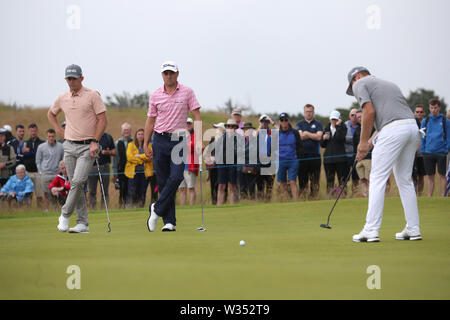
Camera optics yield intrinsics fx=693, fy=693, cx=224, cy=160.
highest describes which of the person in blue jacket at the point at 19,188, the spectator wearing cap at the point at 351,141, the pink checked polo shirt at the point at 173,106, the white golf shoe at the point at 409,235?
the pink checked polo shirt at the point at 173,106

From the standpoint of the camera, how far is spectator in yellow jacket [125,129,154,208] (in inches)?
672

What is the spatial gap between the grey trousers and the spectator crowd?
561 centimetres

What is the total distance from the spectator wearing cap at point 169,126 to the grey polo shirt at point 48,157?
7839 millimetres

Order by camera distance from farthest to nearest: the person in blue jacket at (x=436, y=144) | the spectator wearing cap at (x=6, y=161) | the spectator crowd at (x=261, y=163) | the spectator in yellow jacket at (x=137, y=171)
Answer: the spectator wearing cap at (x=6, y=161), the spectator in yellow jacket at (x=137, y=171), the spectator crowd at (x=261, y=163), the person in blue jacket at (x=436, y=144)

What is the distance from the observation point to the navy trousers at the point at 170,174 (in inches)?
396

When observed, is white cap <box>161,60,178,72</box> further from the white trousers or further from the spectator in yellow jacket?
the spectator in yellow jacket

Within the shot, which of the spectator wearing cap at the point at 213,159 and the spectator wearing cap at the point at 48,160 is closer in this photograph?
the spectator wearing cap at the point at 213,159

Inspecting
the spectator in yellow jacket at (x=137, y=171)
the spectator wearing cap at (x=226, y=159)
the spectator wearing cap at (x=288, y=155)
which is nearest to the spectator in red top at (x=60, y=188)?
the spectator in yellow jacket at (x=137, y=171)

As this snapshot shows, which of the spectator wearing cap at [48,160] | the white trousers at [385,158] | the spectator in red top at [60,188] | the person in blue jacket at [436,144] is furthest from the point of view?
the spectator wearing cap at [48,160]

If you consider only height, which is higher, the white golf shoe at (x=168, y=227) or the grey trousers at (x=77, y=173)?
the grey trousers at (x=77, y=173)

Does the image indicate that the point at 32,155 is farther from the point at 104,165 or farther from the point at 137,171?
the point at 137,171

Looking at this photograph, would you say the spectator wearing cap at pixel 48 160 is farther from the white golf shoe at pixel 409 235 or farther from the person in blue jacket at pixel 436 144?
the white golf shoe at pixel 409 235
